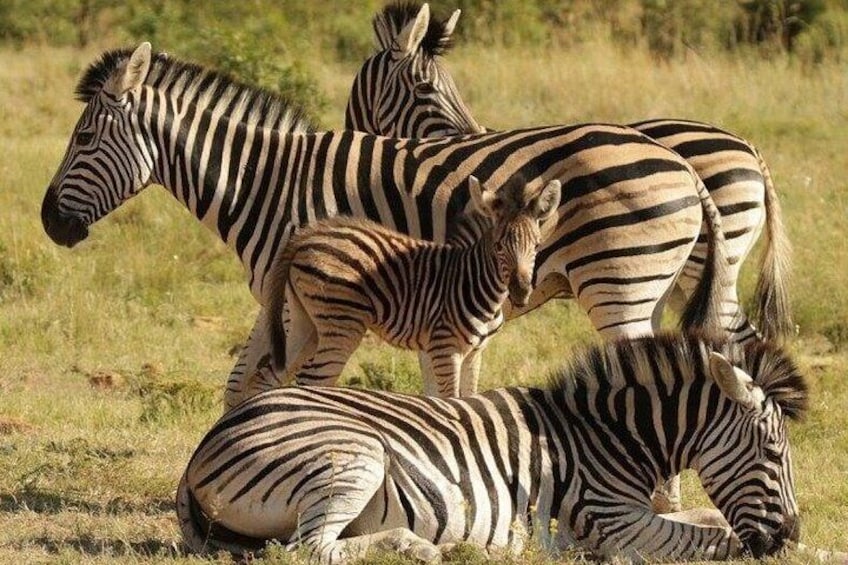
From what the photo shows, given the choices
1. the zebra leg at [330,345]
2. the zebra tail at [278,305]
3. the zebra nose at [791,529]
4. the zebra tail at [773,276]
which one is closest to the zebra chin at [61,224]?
the zebra tail at [278,305]

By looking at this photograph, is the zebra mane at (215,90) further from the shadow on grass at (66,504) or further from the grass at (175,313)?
the shadow on grass at (66,504)

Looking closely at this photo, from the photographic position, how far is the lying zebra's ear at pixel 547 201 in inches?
316

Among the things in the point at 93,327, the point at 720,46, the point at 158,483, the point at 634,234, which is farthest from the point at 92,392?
the point at 720,46

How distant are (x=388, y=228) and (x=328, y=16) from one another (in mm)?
15926

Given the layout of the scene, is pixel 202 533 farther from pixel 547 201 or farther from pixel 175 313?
pixel 175 313

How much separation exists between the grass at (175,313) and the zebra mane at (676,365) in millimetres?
721

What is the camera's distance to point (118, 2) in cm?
2417

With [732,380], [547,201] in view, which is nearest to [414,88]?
[547,201]

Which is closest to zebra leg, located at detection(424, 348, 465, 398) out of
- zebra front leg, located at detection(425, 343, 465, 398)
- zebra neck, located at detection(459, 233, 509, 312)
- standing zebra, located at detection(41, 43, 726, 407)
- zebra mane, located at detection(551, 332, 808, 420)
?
zebra front leg, located at detection(425, 343, 465, 398)

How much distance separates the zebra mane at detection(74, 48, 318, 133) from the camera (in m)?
8.95

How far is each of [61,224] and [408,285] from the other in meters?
2.15

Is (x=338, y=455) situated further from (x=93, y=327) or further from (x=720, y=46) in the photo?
(x=720, y=46)

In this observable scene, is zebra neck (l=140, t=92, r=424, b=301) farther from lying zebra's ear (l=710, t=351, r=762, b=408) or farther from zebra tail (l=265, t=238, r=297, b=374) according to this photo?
lying zebra's ear (l=710, t=351, r=762, b=408)

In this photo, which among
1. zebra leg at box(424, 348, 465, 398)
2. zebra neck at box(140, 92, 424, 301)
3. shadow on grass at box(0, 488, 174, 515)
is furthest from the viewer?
zebra neck at box(140, 92, 424, 301)
